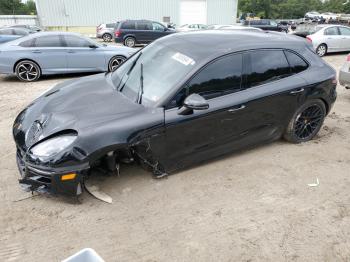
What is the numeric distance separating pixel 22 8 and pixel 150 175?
67.6 m

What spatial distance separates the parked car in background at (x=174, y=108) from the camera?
3164 mm

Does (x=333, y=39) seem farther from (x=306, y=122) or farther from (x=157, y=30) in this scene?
(x=306, y=122)

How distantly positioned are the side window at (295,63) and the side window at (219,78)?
89 cm

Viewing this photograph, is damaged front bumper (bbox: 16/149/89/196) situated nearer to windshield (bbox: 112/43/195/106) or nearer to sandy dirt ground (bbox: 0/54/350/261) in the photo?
sandy dirt ground (bbox: 0/54/350/261)

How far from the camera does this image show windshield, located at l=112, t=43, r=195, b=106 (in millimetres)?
3627

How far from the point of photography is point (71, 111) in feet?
11.4

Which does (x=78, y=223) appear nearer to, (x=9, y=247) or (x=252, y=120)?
(x=9, y=247)

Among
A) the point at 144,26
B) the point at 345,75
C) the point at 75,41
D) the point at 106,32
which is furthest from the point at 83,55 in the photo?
the point at 106,32

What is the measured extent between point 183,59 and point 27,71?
20.9ft

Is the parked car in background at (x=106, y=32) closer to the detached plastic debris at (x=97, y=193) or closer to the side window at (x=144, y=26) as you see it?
the side window at (x=144, y=26)

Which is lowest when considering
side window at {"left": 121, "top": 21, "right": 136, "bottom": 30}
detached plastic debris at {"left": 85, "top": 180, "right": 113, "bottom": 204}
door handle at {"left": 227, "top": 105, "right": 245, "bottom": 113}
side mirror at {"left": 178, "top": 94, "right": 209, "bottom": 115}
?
detached plastic debris at {"left": 85, "top": 180, "right": 113, "bottom": 204}

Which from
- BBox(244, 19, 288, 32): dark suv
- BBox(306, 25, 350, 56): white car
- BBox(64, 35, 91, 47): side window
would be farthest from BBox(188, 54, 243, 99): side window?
BBox(244, 19, 288, 32): dark suv

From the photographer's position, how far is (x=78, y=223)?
10.3 feet

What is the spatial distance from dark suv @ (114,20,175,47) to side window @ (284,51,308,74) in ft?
48.5
